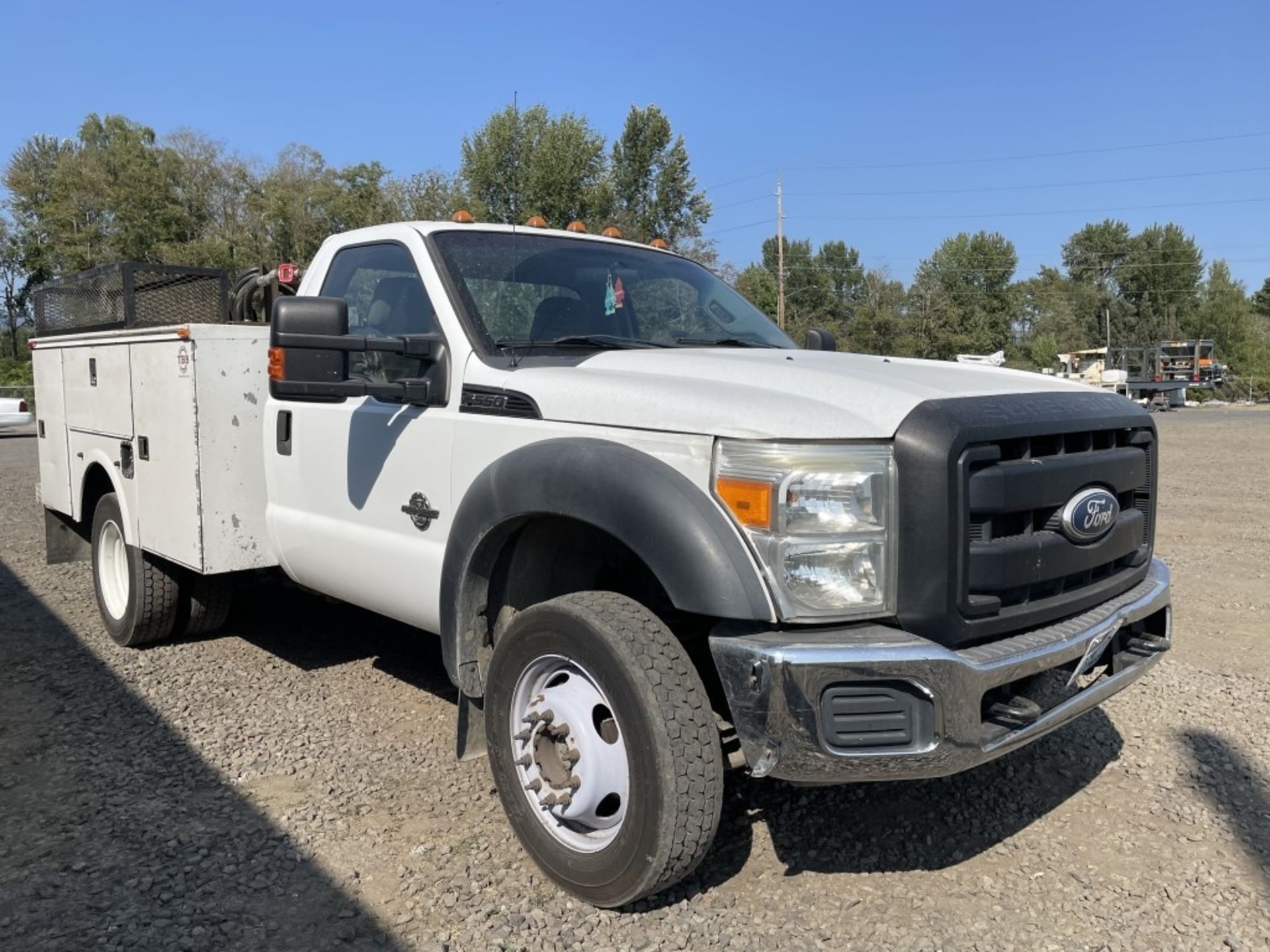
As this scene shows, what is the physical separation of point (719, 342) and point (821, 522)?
1.71m

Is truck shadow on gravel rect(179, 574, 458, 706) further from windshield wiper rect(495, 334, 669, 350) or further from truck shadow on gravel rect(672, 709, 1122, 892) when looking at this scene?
windshield wiper rect(495, 334, 669, 350)

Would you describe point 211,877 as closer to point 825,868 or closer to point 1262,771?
point 825,868

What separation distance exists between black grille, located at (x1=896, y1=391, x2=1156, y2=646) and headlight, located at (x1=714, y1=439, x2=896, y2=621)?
0.17ft

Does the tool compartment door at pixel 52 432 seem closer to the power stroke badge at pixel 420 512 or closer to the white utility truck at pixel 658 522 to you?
the white utility truck at pixel 658 522

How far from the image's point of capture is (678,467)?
2.65 m

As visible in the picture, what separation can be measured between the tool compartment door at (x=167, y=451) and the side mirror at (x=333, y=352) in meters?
1.36

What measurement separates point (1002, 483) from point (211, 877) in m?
2.61

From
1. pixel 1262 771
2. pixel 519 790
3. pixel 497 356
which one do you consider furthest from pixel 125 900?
pixel 1262 771

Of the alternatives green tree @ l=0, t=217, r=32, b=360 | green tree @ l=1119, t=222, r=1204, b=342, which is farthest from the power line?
green tree @ l=0, t=217, r=32, b=360

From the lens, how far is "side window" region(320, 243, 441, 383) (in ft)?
12.3

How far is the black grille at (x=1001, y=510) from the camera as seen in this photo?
8.16ft

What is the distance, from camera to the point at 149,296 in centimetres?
560

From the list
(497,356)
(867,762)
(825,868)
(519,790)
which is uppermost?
(497,356)

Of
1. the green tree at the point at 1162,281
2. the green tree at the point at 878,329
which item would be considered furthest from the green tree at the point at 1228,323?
Answer: the green tree at the point at 878,329
